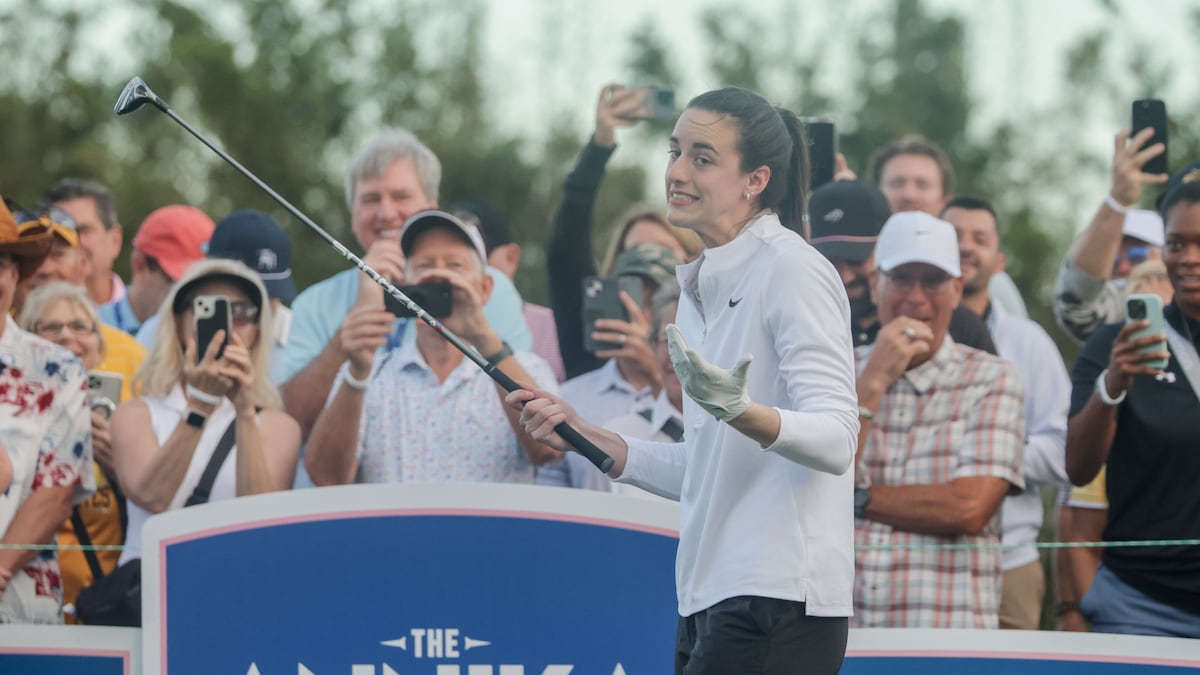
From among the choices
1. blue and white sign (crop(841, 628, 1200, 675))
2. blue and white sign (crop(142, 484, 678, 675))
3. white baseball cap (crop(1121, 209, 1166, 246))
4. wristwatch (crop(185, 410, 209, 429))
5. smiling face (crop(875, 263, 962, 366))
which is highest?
white baseball cap (crop(1121, 209, 1166, 246))

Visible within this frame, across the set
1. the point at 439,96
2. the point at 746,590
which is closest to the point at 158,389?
the point at 746,590

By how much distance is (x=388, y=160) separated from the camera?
672 cm

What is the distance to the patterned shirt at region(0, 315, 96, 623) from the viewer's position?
5227mm

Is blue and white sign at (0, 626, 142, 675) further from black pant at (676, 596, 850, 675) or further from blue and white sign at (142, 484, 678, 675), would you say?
black pant at (676, 596, 850, 675)

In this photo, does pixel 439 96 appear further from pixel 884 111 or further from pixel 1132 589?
pixel 1132 589

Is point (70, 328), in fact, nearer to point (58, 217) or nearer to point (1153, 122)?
point (58, 217)

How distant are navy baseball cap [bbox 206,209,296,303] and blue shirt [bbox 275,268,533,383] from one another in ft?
0.49

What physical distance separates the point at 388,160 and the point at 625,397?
1456 millimetres

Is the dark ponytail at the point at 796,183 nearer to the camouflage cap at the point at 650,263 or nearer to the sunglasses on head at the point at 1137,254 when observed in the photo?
the camouflage cap at the point at 650,263

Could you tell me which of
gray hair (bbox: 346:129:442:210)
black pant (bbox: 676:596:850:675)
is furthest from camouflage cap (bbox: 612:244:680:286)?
black pant (bbox: 676:596:850:675)

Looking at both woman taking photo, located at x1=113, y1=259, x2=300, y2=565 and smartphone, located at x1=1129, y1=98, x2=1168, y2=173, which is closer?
woman taking photo, located at x1=113, y1=259, x2=300, y2=565

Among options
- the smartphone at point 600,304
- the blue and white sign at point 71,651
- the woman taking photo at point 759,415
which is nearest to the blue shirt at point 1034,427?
the smartphone at point 600,304

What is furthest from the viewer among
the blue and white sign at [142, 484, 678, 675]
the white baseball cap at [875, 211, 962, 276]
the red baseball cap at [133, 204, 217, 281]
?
the red baseball cap at [133, 204, 217, 281]

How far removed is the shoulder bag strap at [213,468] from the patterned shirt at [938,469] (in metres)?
2.02
